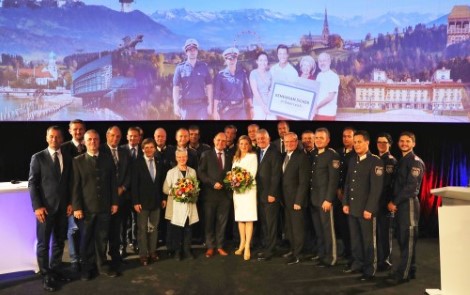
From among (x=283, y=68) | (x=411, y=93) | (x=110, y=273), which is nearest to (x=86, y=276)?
(x=110, y=273)

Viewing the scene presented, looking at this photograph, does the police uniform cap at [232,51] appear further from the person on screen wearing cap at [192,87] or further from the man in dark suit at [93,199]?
the man in dark suit at [93,199]

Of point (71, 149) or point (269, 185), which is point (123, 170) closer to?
point (71, 149)

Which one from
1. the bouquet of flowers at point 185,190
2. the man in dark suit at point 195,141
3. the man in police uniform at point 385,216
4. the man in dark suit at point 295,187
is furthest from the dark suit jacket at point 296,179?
the man in dark suit at point 195,141

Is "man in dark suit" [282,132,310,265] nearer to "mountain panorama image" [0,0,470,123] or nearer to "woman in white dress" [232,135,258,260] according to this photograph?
"woman in white dress" [232,135,258,260]

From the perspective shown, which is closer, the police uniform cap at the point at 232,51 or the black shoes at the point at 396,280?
the black shoes at the point at 396,280

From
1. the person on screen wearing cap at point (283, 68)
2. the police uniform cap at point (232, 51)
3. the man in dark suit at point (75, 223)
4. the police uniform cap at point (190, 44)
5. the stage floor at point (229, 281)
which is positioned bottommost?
the stage floor at point (229, 281)

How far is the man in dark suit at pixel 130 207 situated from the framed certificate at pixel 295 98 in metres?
2.34

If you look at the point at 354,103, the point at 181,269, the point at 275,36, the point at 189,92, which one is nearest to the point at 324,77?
the point at 354,103

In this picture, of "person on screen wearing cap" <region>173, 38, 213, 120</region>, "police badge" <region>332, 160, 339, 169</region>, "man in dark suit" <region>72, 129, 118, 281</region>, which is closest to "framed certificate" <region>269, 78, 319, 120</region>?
"person on screen wearing cap" <region>173, 38, 213, 120</region>

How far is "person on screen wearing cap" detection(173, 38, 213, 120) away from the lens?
6.32 meters

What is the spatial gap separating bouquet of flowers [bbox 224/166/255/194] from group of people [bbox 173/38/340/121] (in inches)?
68.0

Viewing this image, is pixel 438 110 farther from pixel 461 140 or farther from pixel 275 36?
pixel 275 36

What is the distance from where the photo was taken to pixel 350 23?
6.09 metres

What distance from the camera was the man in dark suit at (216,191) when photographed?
4969 mm
